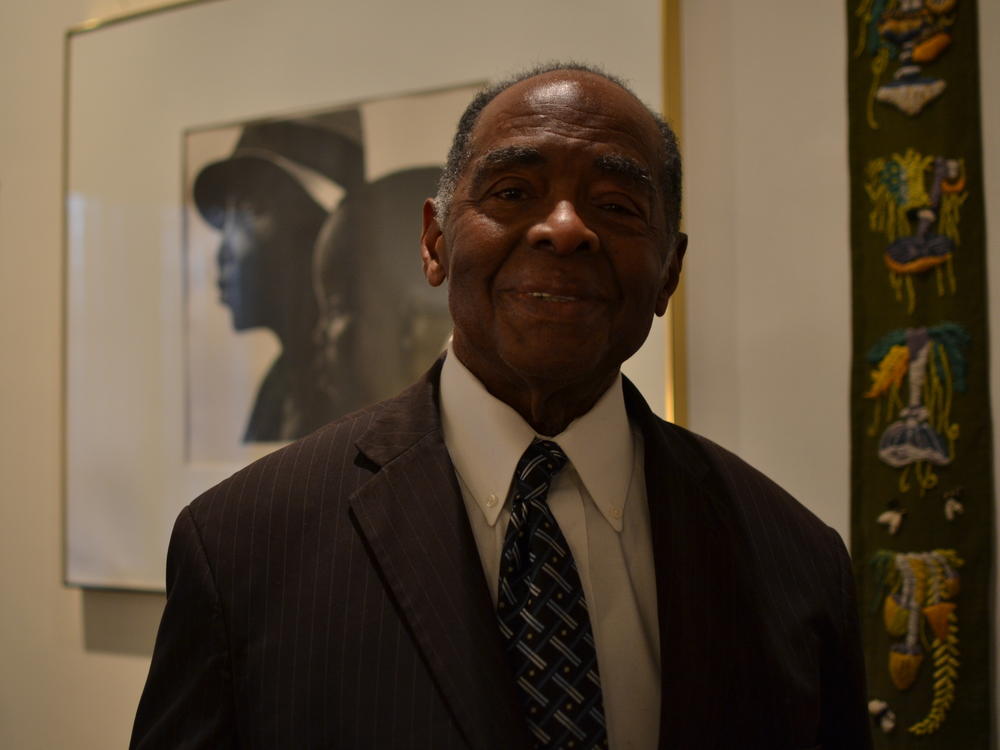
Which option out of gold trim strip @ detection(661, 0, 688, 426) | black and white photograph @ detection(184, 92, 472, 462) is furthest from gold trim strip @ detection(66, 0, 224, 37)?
gold trim strip @ detection(661, 0, 688, 426)

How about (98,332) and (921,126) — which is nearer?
(921,126)

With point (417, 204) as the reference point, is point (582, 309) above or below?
below

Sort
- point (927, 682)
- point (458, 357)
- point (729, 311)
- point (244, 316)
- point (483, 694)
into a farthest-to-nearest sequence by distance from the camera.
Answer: point (244, 316), point (729, 311), point (927, 682), point (458, 357), point (483, 694)

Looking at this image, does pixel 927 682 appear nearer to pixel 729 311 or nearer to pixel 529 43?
pixel 729 311

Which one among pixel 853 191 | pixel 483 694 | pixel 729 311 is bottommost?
pixel 483 694

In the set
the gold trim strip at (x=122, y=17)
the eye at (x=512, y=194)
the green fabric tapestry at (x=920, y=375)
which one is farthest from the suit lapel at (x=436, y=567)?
the gold trim strip at (x=122, y=17)

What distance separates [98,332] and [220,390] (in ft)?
1.04

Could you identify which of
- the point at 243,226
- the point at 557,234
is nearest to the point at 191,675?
the point at 557,234

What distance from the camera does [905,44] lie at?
1.31 m

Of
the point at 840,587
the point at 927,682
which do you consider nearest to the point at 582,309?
the point at 840,587

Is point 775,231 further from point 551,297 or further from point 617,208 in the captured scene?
point 551,297

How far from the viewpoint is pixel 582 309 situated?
0.85m

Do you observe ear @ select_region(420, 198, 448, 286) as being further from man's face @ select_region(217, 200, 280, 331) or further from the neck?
man's face @ select_region(217, 200, 280, 331)

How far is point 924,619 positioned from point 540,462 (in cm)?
73
